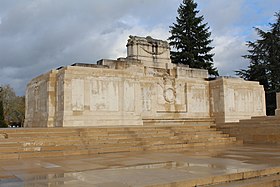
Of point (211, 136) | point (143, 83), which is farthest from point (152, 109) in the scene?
point (211, 136)

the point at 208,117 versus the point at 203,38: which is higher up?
the point at 203,38

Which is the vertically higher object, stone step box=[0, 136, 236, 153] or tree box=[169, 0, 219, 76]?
tree box=[169, 0, 219, 76]

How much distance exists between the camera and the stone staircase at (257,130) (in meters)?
15.5

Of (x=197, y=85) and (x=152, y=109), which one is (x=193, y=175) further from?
(x=197, y=85)

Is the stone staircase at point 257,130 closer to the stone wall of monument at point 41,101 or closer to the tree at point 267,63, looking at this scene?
the stone wall of monument at point 41,101

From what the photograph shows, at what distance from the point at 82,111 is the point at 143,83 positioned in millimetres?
4842

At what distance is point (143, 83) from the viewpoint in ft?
67.3

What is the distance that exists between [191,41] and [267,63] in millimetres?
10287

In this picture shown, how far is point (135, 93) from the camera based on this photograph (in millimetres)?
19344

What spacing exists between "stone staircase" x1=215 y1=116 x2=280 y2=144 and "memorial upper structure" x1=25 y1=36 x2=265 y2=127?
476cm

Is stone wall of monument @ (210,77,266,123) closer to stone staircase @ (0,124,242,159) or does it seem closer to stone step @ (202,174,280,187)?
stone staircase @ (0,124,242,159)

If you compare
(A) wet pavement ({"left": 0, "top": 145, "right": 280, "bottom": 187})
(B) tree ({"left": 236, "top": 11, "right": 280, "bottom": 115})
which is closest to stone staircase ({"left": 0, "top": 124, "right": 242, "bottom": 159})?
(A) wet pavement ({"left": 0, "top": 145, "right": 280, "bottom": 187})

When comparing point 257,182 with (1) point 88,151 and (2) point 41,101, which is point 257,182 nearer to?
(1) point 88,151

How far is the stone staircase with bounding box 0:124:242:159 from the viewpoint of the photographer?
10875 mm
